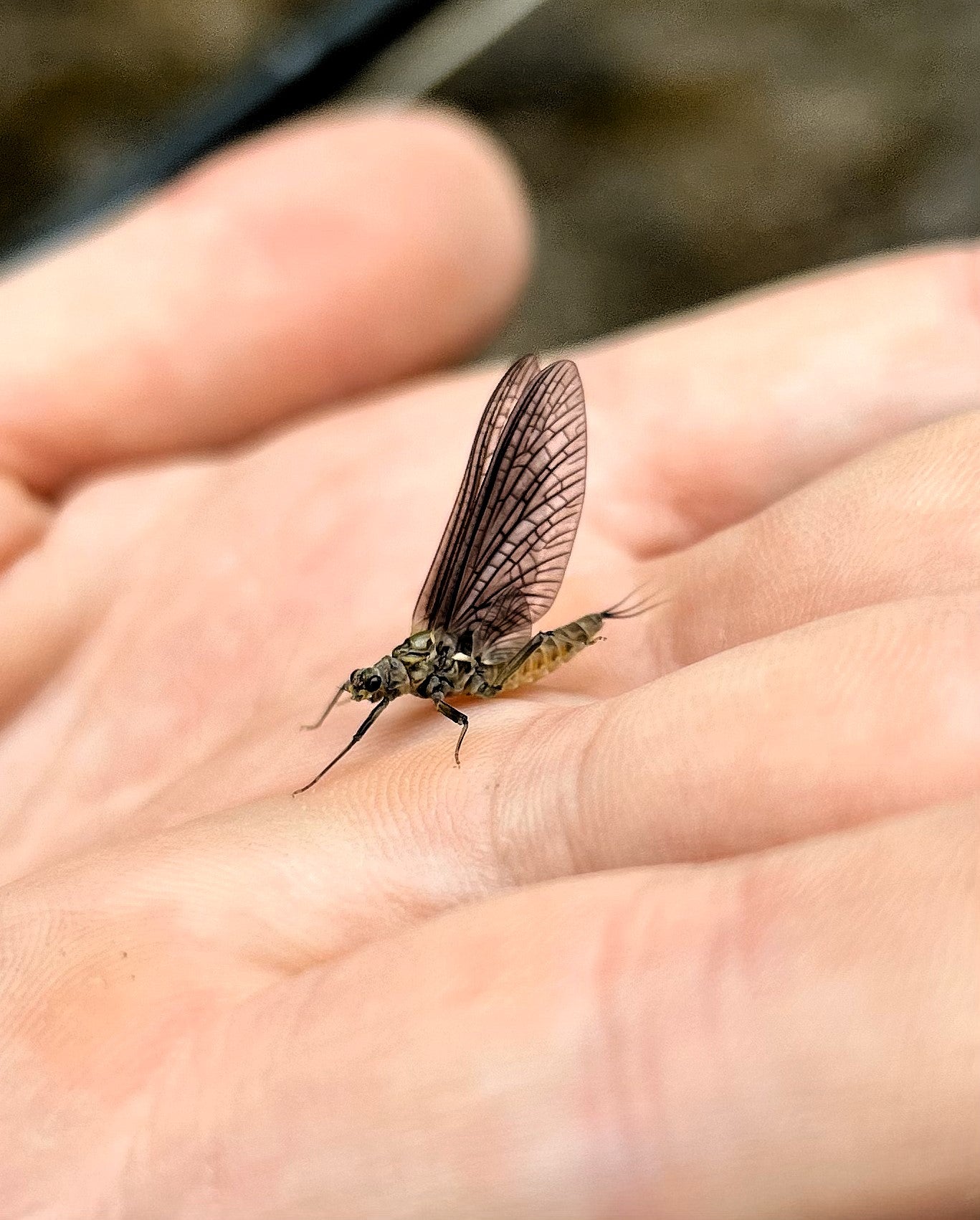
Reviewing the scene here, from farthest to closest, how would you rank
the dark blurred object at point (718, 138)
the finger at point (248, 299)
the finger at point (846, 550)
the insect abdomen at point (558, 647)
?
1. the dark blurred object at point (718, 138)
2. the finger at point (248, 299)
3. the insect abdomen at point (558, 647)
4. the finger at point (846, 550)

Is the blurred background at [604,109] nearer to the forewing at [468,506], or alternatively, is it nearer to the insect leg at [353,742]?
the forewing at [468,506]

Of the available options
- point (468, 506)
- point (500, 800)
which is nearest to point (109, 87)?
point (468, 506)

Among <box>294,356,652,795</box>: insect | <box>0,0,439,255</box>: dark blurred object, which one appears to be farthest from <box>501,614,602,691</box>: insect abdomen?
<box>0,0,439,255</box>: dark blurred object

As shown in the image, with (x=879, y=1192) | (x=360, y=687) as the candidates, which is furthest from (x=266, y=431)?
(x=879, y=1192)

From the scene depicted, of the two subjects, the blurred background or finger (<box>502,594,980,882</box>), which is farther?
the blurred background

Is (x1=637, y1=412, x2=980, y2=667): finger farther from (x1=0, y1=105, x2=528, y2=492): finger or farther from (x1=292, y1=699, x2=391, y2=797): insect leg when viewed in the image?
(x1=0, y1=105, x2=528, y2=492): finger

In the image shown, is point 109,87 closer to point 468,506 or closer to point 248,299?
point 248,299

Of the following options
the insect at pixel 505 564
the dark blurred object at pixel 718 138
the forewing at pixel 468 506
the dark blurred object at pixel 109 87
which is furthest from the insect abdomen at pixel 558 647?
the dark blurred object at pixel 109 87

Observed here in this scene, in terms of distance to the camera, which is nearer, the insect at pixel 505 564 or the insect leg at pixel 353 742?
the insect leg at pixel 353 742

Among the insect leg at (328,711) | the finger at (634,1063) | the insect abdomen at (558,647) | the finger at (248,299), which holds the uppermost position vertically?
the finger at (248,299)
